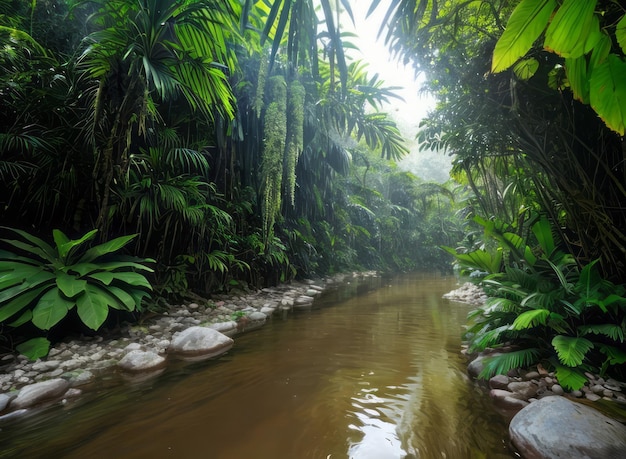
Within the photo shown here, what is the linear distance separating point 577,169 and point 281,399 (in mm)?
2931

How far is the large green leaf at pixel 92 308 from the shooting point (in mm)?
2204

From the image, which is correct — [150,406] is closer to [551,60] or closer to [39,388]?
[39,388]

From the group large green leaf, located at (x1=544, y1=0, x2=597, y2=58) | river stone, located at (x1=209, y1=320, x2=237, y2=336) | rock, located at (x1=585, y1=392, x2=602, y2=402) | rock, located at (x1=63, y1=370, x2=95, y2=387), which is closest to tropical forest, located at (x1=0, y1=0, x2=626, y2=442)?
large green leaf, located at (x1=544, y1=0, x2=597, y2=58)

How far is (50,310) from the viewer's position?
2174 mm

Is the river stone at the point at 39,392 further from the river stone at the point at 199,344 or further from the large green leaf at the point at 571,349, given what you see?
the large green leaf at the point at 571,349

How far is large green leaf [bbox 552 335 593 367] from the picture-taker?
1.75 meters

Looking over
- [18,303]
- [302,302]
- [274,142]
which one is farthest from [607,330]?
[274,142]

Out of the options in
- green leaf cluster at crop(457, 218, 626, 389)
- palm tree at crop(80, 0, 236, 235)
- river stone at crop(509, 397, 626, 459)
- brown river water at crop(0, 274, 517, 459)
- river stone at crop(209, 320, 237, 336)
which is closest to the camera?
river stone at crop(509, 397, 626, 459)

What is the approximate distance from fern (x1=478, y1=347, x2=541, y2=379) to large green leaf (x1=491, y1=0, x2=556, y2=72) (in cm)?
204

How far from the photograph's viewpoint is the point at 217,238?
462 centimetres

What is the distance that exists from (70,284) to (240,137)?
3.47 meters

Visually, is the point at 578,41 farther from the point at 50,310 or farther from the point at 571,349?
the point at 50,310

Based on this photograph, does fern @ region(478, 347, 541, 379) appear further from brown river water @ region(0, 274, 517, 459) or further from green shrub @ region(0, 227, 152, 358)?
green shrub @ region(0, 227, 152, 358)

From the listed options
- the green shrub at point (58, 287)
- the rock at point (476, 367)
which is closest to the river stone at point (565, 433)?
the rock at point (476, 367)
